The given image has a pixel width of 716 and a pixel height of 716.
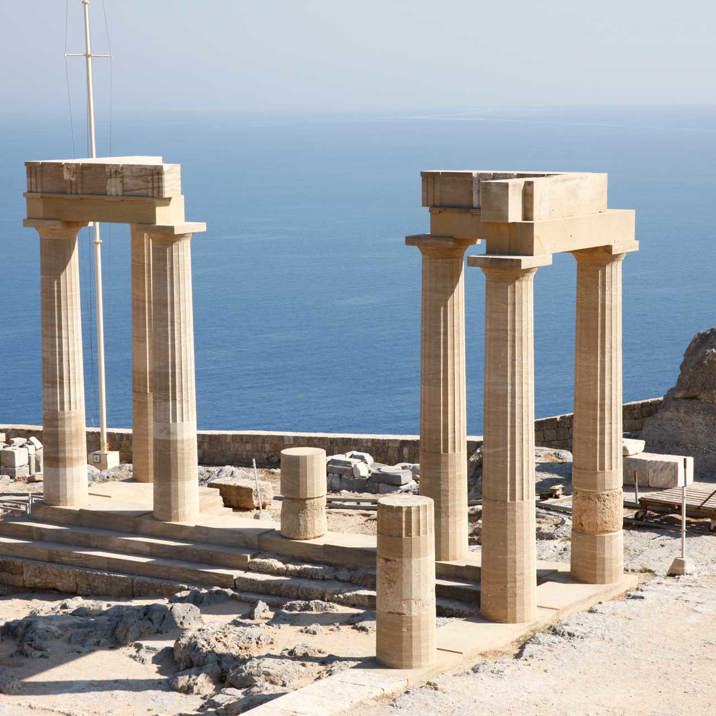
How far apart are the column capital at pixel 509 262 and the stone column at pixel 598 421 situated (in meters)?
2.17

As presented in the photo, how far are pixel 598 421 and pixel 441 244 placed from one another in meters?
3.73

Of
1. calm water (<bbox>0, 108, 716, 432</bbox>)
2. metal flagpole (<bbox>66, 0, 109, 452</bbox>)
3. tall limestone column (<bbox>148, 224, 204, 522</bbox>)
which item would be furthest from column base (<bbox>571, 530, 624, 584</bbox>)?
calm water (<bbox>0, 108, 716, 432</bbox>)

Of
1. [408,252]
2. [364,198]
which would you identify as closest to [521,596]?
[408,252]

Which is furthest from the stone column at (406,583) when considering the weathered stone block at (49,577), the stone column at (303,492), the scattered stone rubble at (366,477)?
the scattered stone rubble at (366,477)

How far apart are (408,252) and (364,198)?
4440 centimetres

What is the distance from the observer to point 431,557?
19.7 m

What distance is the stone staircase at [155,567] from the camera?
23609 mm

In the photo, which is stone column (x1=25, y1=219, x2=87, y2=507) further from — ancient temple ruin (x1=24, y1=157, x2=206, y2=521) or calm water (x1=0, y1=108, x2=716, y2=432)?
calm water (x1=0, y1=108, x2=716, y2=432)

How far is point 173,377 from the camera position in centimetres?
2545

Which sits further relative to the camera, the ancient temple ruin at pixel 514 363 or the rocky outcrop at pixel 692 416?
the rocky outcrop at pixel 692 416

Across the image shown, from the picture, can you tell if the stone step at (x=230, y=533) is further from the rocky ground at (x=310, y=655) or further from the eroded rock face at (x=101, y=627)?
the eroded rock face at (x=101, y=627)

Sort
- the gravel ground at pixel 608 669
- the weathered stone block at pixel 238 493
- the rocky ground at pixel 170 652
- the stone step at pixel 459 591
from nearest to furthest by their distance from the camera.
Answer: the gravel ground at pixel 608 669
the rocky ground at pixel 170 652
the stone step at pixel 459 591
the weathered stone block at pixel 238 493

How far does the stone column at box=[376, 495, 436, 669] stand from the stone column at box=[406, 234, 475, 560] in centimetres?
354

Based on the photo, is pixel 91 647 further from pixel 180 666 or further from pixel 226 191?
pixel 226 191
